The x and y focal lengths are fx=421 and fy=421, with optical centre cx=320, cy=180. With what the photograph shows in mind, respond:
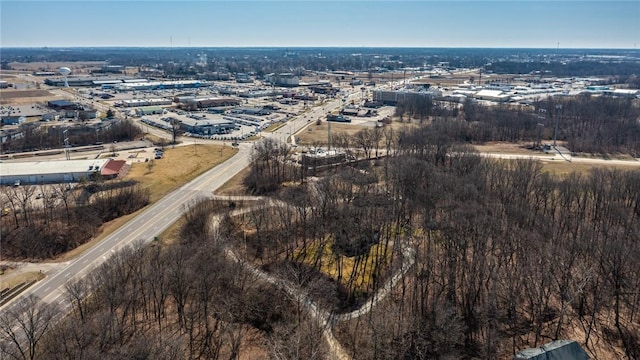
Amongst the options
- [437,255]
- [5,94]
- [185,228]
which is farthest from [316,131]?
[5,94]

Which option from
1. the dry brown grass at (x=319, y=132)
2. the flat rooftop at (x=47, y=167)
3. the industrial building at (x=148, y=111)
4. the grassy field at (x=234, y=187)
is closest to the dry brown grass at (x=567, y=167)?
the dry brown grass at (x=319, y=132)

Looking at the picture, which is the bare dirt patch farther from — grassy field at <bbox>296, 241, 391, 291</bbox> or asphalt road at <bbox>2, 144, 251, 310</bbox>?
grassy field at <bbox>296, 241, 391, 291</bbox>

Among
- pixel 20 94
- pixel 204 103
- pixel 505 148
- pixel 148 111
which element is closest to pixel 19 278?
pixel 505 148

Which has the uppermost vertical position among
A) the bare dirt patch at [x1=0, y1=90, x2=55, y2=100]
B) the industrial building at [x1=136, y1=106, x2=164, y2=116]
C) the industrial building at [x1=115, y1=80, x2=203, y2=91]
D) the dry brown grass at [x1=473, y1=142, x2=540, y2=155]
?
the industrial building at [x1=115, y1=80, x2=203, y2=91]

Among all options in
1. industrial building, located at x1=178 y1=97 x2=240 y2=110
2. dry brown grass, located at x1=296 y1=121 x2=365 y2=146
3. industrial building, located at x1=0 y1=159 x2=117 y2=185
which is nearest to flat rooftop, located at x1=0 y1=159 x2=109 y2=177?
industrial building, located at x1=0 y1=159 x2=117 y2=185

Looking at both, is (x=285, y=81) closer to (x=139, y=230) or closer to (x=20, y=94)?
(x=20, y=94)
